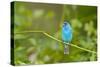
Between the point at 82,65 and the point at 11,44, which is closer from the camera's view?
the point at 11,44

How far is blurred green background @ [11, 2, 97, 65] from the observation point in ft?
6.46

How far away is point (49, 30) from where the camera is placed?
6.84 feet

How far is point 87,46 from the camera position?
226 centimetres

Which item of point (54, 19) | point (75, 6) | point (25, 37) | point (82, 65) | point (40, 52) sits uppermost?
point (75, 6)

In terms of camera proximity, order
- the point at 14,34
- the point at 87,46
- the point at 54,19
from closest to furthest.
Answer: the point at 14,34, the point at 54,19, the point at 87,46

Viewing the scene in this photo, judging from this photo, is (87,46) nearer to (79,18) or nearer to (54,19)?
(79,18)

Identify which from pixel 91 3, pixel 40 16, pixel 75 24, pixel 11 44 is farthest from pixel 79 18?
pixel 11 44

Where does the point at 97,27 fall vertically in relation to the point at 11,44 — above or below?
above

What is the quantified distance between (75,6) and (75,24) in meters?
0.18

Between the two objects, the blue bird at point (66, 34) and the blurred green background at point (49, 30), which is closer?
the blurred green background at point (49, 30)

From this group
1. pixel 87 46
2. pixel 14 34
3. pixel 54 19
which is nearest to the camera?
pixel 14 34

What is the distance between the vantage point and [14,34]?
194 cm

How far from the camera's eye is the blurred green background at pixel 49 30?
197 centimetres

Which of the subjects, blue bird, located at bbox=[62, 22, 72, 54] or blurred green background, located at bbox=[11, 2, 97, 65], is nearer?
blurred green background, located at bbox=[11, 2, 97, 65]
